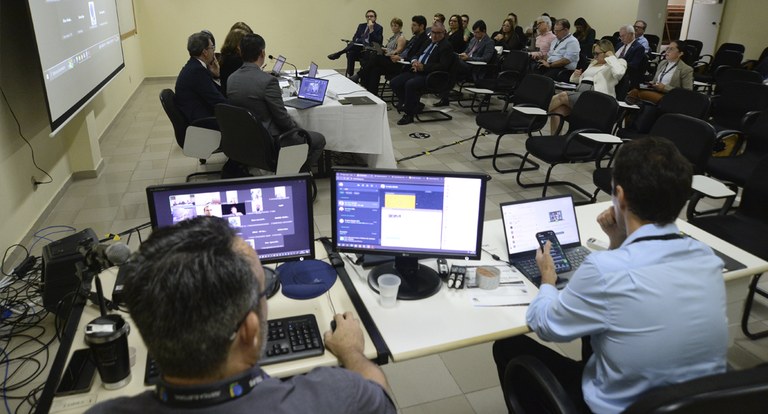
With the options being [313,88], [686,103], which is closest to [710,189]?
[686,103]

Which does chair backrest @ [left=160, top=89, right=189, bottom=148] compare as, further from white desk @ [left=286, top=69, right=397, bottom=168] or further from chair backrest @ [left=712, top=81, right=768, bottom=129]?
chair backrest @ [left=712, top=81, right=768, bottom=129]

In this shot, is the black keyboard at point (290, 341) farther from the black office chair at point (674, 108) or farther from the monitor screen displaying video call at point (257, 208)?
the black office chair at point (674, 108)

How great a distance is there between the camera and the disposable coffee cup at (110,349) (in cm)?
132

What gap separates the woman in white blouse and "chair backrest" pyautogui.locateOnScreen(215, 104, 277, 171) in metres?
3.19

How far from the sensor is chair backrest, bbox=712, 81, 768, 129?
15.9 ft

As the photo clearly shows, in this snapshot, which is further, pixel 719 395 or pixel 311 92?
pixel 311 92

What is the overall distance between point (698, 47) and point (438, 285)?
9620 mm

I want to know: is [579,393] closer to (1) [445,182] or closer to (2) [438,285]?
(2) [438,285]

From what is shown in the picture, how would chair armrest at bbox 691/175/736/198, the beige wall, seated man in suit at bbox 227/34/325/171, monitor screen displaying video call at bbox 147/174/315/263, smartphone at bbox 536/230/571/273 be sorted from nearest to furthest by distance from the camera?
1. monitor screen displaying video call at bbox 147/174/315/263
2. smartphone at bbox 536/230/571/273
3. chair armrest at bbox 691/175/736/198
4. the beige wall
5. seated man in suit at bbox 227/34/325/171

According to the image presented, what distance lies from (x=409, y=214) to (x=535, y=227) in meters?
0.62

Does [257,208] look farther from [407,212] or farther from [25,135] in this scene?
[25,135]

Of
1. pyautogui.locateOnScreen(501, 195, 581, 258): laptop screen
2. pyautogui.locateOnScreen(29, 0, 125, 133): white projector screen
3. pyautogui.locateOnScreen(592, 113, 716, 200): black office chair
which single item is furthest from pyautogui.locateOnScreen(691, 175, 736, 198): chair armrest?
pyautogui.locateOnScreen(29, 0, 125, 133): white projector screen

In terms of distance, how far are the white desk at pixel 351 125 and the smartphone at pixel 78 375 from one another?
123 inches

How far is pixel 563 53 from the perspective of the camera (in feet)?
24.7
